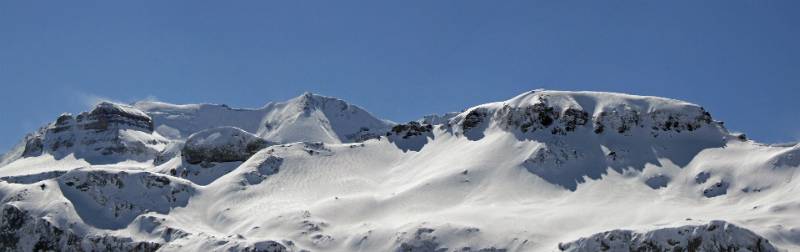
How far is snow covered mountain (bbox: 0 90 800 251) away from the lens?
91.4m

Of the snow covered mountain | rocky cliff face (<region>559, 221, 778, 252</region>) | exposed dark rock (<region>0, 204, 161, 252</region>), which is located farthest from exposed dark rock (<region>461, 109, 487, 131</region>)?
exposed dark rock (<region>0, 204, 161, 252</region>)

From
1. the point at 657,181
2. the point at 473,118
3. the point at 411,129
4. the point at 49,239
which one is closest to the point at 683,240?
the point at 657,181

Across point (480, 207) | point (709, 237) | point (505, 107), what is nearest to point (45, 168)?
point (505, 107)

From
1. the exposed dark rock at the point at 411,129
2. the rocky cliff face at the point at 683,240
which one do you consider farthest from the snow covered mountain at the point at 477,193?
the exposed dark rock at the point at 411,129

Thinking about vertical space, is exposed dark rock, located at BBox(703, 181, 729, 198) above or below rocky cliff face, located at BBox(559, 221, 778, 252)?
above

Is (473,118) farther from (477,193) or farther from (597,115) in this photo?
(477,193)

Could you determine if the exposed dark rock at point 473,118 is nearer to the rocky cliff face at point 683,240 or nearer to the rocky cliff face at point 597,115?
the rocky cliff face at point 597,115

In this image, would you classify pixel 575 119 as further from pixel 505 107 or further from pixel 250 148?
pixel 250 148

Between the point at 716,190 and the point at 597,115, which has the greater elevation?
the point at 597,115

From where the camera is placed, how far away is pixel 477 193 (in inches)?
4200

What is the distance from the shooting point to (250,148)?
135m

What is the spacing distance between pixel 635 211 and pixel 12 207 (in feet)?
203

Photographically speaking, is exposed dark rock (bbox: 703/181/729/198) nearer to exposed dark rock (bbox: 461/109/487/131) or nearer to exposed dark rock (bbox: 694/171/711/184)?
exposed dark rock (bbox: 694/171/711/184)

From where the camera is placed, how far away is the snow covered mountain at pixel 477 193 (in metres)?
91.4
